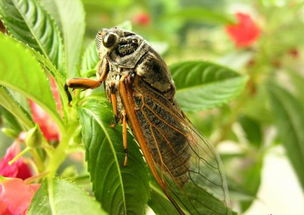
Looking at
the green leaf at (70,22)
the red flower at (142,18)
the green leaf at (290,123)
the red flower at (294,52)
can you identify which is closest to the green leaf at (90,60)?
the green leaf at (70,22)

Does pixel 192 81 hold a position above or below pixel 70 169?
above

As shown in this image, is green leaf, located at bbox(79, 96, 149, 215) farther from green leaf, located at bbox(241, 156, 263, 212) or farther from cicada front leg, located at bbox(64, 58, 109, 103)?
green leaf, located at bbox(241, 156, 263, 212)

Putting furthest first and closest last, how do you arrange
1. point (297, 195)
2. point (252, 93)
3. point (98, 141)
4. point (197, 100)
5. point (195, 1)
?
point (195, 1), point (297, 195), point (252, 93), point (197, 100), point (98, 141)

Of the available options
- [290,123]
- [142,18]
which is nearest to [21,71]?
[290,123]

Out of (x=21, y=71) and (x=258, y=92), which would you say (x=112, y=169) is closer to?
(x=21, y=71)

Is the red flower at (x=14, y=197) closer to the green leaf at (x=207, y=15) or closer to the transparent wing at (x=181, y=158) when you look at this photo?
the transparent wing at (x=181, y=158)

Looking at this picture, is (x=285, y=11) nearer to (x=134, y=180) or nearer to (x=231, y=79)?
(x=231, y=79)

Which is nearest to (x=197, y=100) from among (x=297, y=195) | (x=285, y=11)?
(x=285, y=11)
